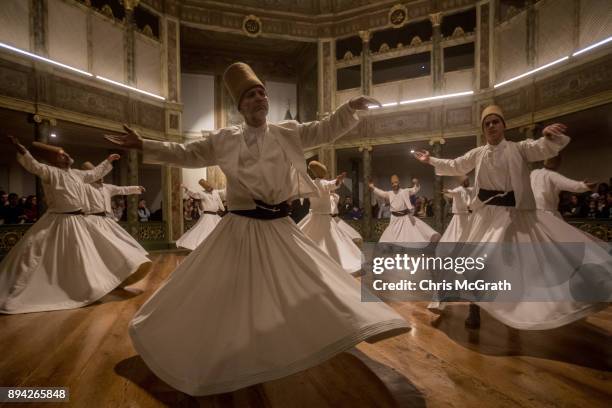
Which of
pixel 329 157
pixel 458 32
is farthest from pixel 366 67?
pixel 329 157

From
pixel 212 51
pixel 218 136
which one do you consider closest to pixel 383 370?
pixel 218 136

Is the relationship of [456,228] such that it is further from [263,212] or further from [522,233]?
[263,212]

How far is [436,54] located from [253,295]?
11.7 meters

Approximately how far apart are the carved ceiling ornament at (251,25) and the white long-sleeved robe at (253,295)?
11042mm

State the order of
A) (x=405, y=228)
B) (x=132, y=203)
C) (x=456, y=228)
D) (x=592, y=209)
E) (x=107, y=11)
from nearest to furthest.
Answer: (x=456, y=228) < (x=592, y=209) < (x=405, y=228) < (x=107, y=11) < (x=132, y=203)

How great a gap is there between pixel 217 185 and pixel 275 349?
12.0m

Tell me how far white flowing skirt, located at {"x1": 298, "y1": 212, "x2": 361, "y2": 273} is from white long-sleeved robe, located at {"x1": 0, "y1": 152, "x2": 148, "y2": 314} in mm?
2335

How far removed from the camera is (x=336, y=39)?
12594mm

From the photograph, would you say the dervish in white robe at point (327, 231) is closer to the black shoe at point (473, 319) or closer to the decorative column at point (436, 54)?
the black shoe at point (473, 319)

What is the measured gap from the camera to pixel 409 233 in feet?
26.5

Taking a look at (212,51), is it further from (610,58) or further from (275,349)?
(275,349)

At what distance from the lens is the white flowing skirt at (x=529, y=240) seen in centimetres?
230

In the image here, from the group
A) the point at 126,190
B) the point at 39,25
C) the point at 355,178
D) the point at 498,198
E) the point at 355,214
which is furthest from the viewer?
the point at 355,178

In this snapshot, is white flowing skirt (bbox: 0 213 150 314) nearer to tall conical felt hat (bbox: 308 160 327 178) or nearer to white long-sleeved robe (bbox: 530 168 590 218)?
tall conical felt hat (bbox: 308 160 327 178)
